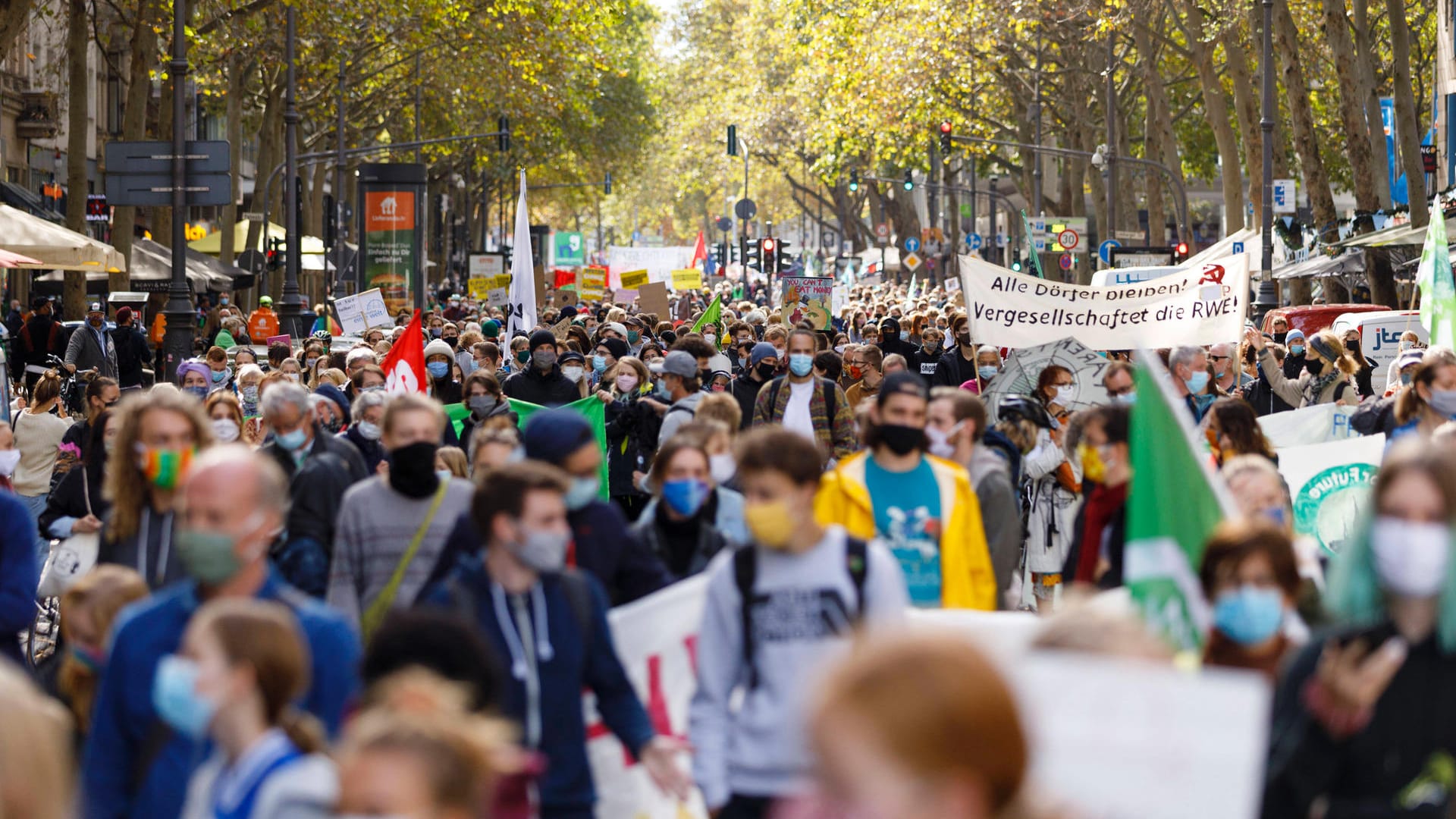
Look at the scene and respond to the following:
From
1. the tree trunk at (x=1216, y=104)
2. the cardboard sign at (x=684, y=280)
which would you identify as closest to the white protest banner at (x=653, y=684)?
the tree trunk at (x=1216, y=104)

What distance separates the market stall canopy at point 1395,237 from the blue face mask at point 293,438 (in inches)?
808

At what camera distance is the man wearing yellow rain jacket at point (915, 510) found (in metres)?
6.49

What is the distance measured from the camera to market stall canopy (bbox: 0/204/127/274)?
782 inches

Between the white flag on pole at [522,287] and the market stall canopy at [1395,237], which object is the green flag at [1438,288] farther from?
the market stall canopy at [1395,237]

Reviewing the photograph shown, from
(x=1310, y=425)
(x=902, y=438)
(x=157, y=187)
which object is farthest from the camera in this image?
(x=157, y=187)

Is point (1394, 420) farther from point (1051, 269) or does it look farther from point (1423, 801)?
point (1051, 269)

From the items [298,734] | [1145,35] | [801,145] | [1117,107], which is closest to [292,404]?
[298,734]

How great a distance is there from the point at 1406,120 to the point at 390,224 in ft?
49.9

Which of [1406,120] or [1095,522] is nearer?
[1095,522]

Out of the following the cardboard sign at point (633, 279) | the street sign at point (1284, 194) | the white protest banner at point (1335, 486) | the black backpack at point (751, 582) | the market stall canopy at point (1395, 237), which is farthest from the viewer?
the cardboard sign at point (633, 279)

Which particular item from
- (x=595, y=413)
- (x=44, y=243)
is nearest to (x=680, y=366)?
(x=595, y=413)

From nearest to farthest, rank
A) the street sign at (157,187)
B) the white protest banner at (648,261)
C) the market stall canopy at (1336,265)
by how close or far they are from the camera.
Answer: the street sign at (157,187)
the market stall canopy at (1336,265)
the white protest banner at (648,261)

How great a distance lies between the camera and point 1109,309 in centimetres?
1409

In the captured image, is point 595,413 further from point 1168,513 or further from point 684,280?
point 684,280
